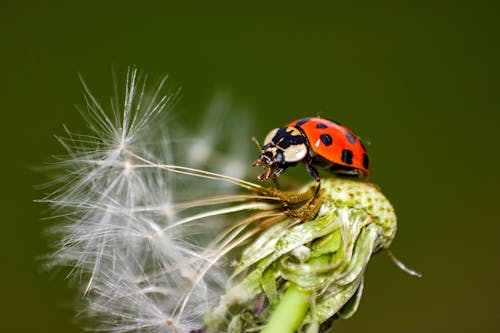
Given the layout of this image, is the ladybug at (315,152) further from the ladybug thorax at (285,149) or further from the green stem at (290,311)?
the green stem at (290,311)

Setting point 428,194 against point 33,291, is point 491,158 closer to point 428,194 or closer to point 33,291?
point 428,194

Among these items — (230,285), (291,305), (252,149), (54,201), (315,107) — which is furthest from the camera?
(315,107)

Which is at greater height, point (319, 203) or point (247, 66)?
point (247, 66)

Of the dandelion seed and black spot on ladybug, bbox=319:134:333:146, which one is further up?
black spot on ladybug, bbox=319:134:333:146

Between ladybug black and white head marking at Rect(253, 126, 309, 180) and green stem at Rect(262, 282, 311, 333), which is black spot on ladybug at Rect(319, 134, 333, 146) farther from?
green stem at Rect(262, 282, 311, 333)

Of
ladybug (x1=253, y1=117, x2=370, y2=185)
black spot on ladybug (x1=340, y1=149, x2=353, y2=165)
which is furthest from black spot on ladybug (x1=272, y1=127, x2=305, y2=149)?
black spot on ladybug (x1=340, y1=149, x2=353, y2=165)

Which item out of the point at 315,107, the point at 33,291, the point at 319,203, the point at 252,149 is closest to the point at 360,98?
the point at 315,107

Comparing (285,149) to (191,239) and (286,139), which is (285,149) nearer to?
(286,139)
